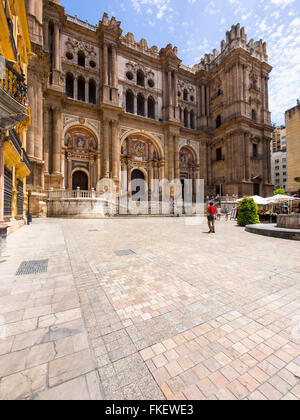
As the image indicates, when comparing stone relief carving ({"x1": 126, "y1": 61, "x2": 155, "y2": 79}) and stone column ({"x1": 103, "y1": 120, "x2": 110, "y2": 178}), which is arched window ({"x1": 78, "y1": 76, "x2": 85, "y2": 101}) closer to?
stone column ({"x1": 103, "y1": 120, "x2": 110, "y2": 178})

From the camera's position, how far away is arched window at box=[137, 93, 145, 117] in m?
28.0

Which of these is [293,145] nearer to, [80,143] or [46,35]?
[80,143]

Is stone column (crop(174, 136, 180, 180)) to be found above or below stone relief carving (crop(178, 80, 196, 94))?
below

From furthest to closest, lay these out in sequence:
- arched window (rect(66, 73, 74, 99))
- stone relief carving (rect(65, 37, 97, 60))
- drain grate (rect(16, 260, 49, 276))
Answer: arched window (rect(66, 73, 74, 99)), stone relief carving (rect(65, 37, 97, 60)), drain grate (rect(16, 260, 49, 276))

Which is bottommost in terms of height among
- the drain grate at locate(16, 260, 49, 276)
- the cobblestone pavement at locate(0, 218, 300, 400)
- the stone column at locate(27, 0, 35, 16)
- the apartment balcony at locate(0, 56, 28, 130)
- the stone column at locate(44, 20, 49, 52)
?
the cobblestone pavement at locate(0, 218, 300, 400)

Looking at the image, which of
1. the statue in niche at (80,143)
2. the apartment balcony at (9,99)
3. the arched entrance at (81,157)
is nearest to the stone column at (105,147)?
the arched entrance at (81,157)

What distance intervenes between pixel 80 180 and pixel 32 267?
848 inches

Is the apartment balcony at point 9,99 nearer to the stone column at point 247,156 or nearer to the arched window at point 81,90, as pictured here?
the arched window at point 81,90

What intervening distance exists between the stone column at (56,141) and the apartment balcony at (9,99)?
15313mm

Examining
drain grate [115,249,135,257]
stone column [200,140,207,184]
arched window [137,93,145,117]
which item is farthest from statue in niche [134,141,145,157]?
drain grate [115,249,135,257]

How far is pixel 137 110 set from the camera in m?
28.6

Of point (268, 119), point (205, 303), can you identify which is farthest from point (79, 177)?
point (268, 119)

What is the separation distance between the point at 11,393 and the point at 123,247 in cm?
466

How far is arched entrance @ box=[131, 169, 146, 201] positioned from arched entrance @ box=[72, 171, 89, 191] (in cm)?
656
